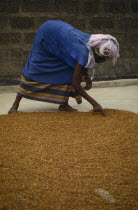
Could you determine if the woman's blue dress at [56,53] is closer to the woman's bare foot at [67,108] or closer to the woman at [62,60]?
the woman at [62,60]

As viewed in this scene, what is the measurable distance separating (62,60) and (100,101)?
1190mm

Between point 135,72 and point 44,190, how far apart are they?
15.3 ft

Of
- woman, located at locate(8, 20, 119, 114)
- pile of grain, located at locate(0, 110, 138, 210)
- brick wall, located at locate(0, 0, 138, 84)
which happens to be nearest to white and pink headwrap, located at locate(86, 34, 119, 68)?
woman, located at locate(8, 20, 119, 114)

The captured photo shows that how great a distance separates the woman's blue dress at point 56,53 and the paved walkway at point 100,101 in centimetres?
57

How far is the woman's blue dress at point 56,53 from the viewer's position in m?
3.84

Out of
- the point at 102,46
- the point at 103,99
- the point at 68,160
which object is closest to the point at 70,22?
the point at 103,99

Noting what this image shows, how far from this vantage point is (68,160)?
2.90m

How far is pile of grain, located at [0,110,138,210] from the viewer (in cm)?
230

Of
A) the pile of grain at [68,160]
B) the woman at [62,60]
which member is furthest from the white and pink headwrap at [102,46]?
the pile of grain at [68,160]

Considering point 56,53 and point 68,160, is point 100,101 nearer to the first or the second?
point 56,53

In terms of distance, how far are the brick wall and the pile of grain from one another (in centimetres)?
194

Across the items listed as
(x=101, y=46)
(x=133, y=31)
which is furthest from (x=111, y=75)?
(x=101, y=46)

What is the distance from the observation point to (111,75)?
640 centimetres

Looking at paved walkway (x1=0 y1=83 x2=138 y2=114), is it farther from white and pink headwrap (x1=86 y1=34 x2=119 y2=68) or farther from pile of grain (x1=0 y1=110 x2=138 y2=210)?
white and pink headwrap (x1=86 y1=34 x2=119 y2=68)
